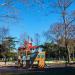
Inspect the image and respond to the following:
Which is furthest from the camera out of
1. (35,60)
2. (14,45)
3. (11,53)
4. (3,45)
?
(14,45)

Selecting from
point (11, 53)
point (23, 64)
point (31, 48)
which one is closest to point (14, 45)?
point (11, 53)

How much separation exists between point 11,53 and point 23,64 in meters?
59.3

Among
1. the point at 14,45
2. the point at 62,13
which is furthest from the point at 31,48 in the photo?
the point at 14,45

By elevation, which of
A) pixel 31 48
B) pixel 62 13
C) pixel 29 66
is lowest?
pixel 29 66

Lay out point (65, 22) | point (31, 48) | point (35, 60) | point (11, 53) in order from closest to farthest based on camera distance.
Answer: point (65, 22), point (35, 60), point (31, 48), point (11, 53)

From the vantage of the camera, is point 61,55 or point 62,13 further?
point 61,55

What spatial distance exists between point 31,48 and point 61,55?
61075 millimetres

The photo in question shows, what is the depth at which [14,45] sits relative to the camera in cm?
10825

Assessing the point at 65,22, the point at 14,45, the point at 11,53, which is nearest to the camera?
the point at 65,22

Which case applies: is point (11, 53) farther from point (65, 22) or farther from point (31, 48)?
point (65, 22)

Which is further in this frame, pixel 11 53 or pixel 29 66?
pixel 11 53

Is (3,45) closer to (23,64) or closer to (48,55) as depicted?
(48,55)

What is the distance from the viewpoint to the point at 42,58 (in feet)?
126

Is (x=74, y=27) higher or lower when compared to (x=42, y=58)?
higher
